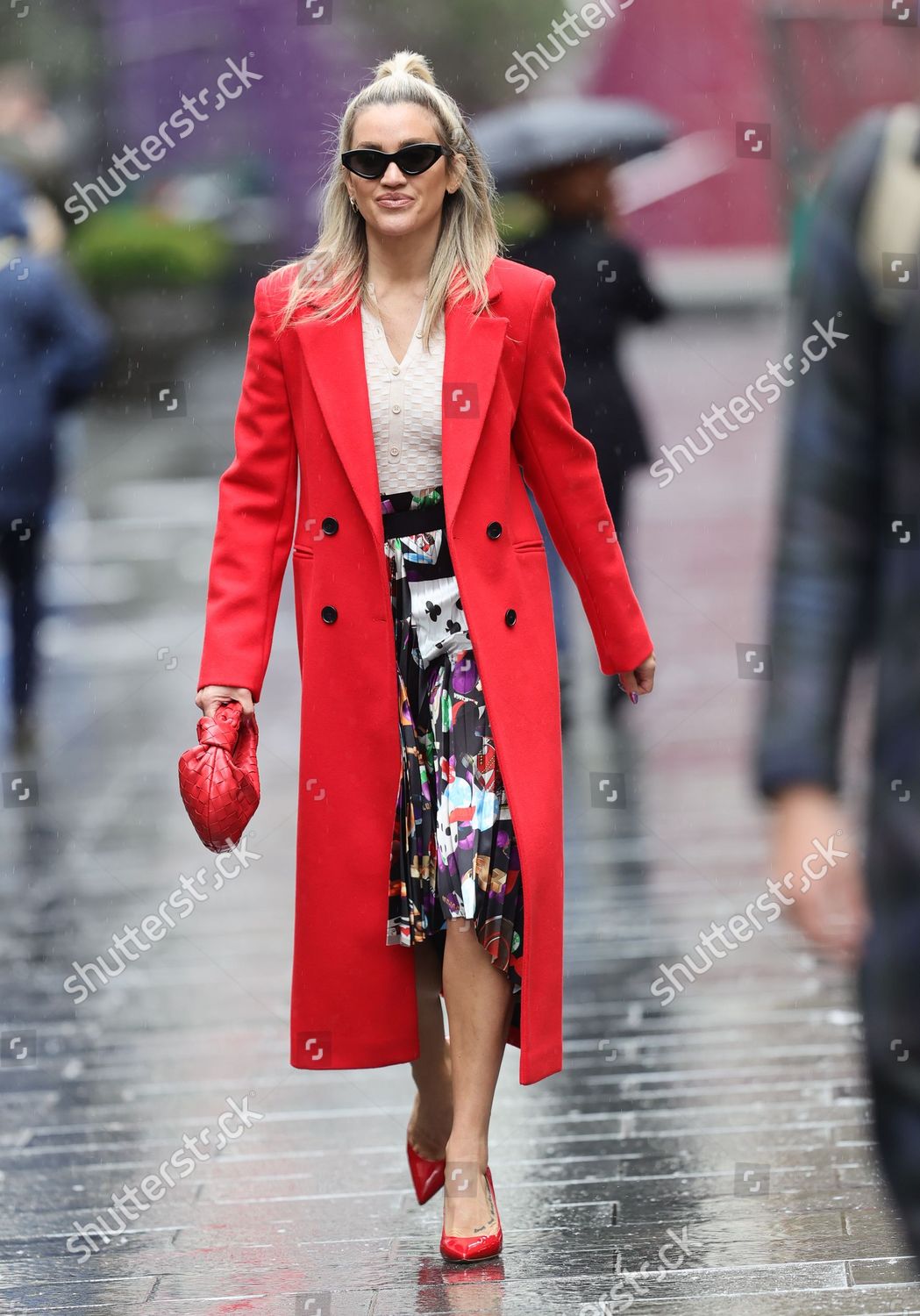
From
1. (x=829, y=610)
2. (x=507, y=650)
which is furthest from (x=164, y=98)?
(x=829, y=610)

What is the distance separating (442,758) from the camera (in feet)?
12.7

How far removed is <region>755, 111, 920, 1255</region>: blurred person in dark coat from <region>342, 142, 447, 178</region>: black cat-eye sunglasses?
1815 millimetres

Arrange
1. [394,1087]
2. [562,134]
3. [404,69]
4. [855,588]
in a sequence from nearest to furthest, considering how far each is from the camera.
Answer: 1. [855,588]
2. [404,69]
3. [394,1087]
4. [562,134]

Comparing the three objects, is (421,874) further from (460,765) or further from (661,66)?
(661,66)

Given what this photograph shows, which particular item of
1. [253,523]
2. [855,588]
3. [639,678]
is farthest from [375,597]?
[855,588]

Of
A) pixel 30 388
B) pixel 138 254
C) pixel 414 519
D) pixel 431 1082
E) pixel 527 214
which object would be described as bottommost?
pixel 431 1082

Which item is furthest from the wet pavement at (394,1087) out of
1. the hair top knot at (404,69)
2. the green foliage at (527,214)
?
the hair top knot at (404,69)

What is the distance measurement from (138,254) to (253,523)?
1908cm

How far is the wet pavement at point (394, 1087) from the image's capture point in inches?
147

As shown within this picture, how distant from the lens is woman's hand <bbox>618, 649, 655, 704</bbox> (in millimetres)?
4109

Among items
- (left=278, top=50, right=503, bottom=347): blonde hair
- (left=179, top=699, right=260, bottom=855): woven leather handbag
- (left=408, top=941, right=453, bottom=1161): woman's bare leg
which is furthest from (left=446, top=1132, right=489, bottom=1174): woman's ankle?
(left=278, top=50, right=503, bottom=347): blonde hair

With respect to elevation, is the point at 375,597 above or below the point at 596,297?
below

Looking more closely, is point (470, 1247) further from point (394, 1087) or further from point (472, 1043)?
point (394, 1087)

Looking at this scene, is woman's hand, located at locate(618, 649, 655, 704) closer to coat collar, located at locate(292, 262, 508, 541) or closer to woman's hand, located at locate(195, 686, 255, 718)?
coat collar, located at locate(292, 262, 508, 541)
